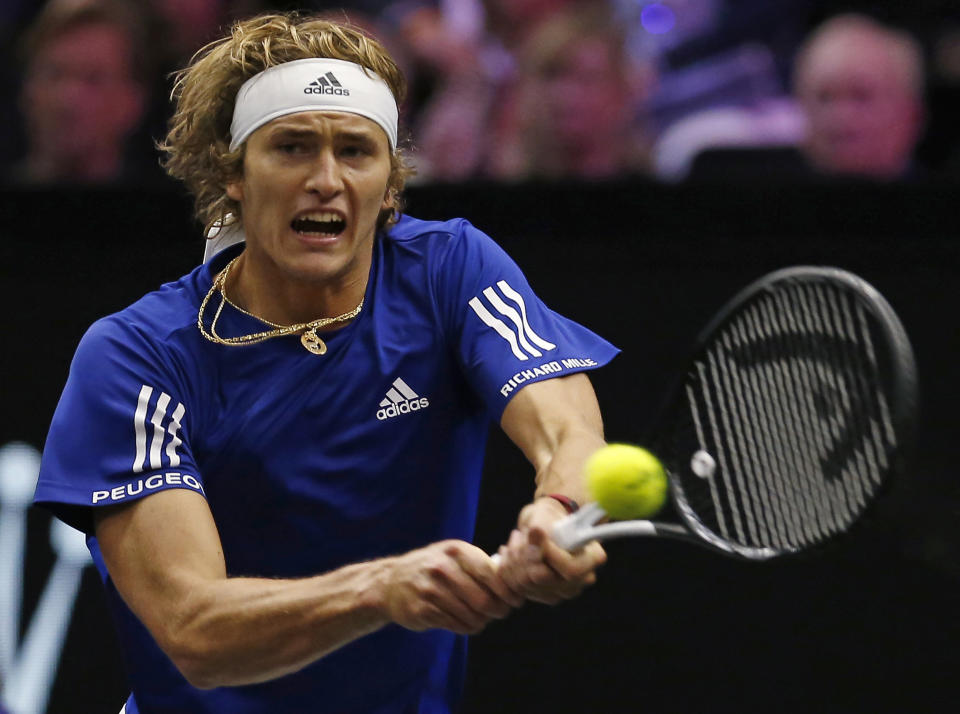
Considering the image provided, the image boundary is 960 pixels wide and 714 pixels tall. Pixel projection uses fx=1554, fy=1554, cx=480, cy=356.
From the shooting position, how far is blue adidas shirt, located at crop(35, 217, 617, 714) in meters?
2.70

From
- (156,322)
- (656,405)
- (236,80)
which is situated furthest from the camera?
(656,405)

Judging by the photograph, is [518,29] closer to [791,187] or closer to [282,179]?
[791,187]

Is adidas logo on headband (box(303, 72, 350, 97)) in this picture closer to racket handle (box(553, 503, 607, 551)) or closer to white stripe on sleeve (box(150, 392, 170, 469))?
white stripe on sleeve (box(150, 392, 170, 469))

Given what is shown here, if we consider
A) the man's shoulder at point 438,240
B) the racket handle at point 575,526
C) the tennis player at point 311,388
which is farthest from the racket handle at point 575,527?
the man's shoulder at point 438,240

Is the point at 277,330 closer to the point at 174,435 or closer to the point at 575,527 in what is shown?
the point at 174,435

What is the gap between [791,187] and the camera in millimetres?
4270

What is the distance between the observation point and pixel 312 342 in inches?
112

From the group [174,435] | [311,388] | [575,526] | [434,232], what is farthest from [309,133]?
[575,526]

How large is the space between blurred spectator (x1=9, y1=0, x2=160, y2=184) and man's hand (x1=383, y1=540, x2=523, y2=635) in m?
2.91

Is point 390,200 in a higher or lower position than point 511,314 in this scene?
higher

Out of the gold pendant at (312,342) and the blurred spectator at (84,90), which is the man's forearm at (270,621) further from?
the blurred spectator at (84,90)

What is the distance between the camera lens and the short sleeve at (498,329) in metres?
2.76

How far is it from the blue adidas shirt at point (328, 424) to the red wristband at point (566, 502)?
337 millimetres

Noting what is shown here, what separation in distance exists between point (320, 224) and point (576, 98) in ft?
6.83
